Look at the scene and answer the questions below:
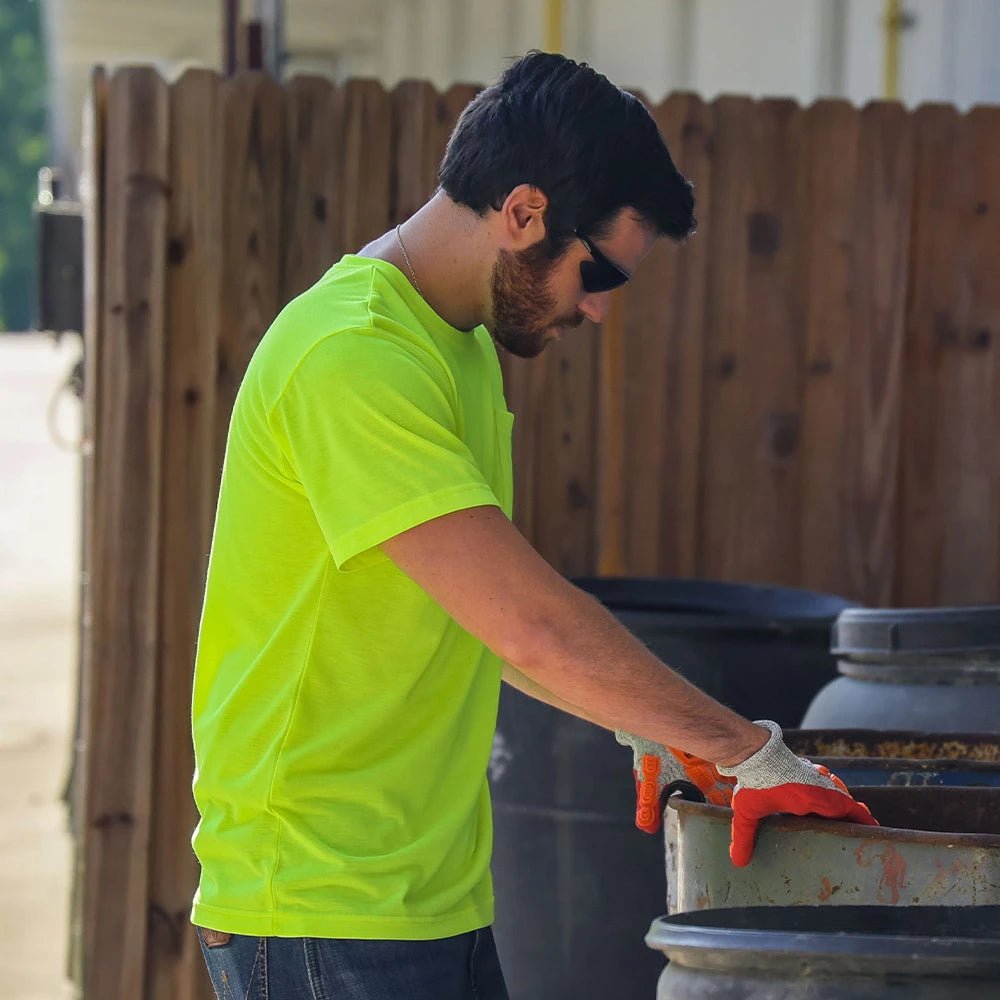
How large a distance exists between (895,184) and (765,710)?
1794 mm

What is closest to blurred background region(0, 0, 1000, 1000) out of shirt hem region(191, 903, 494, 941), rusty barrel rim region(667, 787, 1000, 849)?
rusty barrel rim region(667, 787, 1000, 849)

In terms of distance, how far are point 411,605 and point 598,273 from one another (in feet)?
1.78

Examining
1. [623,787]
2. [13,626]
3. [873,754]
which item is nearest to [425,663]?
[873,754]

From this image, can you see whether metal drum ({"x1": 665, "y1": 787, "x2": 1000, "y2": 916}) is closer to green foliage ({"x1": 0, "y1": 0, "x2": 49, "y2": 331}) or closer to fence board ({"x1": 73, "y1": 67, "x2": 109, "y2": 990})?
fence board ({"x1": 73, "y1": 67, "x2": 109, "y2": 990})

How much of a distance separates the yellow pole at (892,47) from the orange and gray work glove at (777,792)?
3670 mm

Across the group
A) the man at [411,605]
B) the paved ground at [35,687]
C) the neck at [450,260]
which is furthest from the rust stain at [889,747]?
the paved ground at [35,687]

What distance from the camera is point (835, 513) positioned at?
468 centimetres

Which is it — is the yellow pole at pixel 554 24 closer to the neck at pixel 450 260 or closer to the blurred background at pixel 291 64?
the blurred background at pixel 291 64

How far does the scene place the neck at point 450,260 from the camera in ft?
7.45

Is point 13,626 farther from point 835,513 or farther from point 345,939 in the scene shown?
point 345,939

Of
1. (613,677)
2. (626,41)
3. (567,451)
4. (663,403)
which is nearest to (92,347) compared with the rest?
(567,451)

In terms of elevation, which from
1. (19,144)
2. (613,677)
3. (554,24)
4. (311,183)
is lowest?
(613,677)

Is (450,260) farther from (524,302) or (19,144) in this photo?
(19,144)

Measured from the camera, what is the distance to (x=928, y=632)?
3.07 metres
